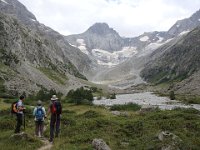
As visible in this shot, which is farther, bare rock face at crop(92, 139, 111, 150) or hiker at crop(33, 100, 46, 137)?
hiker at crop(33, 100, 46, 137)

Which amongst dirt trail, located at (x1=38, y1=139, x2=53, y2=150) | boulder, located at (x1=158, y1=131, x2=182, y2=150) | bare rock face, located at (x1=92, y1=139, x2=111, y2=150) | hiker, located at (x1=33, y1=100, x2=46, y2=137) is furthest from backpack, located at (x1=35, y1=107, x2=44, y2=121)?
boulder, located at (x1=158, y1=131, x2=182, y2=150)

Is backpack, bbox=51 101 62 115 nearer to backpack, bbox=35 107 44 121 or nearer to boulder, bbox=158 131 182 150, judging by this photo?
backpack, bbox=35 107 44 121

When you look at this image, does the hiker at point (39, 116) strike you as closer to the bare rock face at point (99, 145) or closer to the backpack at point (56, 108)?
the backpack at point (56, 108)

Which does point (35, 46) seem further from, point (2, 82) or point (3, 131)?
point (3, 131)

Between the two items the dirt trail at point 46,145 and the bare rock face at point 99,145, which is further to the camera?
the dirt trail at point 46,145

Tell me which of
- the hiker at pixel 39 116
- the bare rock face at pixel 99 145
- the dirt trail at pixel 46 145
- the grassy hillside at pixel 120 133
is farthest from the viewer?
the hiker at pixel 39 116

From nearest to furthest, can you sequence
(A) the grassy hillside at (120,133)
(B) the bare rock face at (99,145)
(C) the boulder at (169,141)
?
(C) the boulder at (169,141), (B) the bare rock face at (99,145), (A) the grassy hillside at (120,133)

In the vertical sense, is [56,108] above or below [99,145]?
above

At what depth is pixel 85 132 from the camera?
31.3 m

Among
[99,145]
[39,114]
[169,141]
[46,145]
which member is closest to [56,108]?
[39,114]

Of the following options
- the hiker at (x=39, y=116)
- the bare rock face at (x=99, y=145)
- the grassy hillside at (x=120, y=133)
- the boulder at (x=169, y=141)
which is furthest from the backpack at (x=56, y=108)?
the boulder at (x=169, y=141)

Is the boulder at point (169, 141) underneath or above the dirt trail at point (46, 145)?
above

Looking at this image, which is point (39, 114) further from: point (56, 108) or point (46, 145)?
point (46, 145)

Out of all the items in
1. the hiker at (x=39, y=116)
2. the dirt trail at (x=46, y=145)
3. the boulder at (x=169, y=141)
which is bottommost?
the dirt trail at (x=46, y=145)
